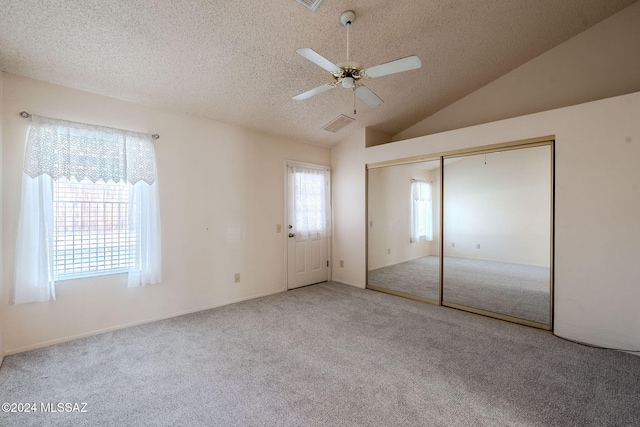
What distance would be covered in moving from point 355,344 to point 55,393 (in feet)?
7.60

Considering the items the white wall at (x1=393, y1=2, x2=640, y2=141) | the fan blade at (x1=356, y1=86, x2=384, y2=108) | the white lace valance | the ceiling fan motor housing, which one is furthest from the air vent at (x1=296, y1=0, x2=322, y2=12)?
the white wall at (x1=393, y1=2, x2=640, y2=141)

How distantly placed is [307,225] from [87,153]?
3001 millimetres

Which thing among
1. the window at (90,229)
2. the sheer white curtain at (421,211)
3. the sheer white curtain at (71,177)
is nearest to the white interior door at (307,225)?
the sheer white curtain at (421,211)

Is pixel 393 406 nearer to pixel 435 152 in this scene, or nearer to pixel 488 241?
pixel 488 241

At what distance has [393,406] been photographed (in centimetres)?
180

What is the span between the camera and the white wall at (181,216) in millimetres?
2502

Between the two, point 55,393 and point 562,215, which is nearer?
point 55,393

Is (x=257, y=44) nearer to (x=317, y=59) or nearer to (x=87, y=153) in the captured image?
(x=317, y=59)

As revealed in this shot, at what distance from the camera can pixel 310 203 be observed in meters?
4.78

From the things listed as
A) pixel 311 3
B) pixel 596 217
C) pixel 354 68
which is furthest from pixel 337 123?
pixel 596 217

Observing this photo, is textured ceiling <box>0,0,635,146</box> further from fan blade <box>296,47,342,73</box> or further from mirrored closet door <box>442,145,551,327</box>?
mirrored closet door <box>442,145,551,327</box>

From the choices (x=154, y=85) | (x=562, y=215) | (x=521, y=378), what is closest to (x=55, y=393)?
(x=154, y=85)

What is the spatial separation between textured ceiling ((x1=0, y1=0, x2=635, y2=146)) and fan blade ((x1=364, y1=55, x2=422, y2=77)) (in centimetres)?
76

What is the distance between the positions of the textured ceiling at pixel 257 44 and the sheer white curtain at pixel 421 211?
1.29 m
